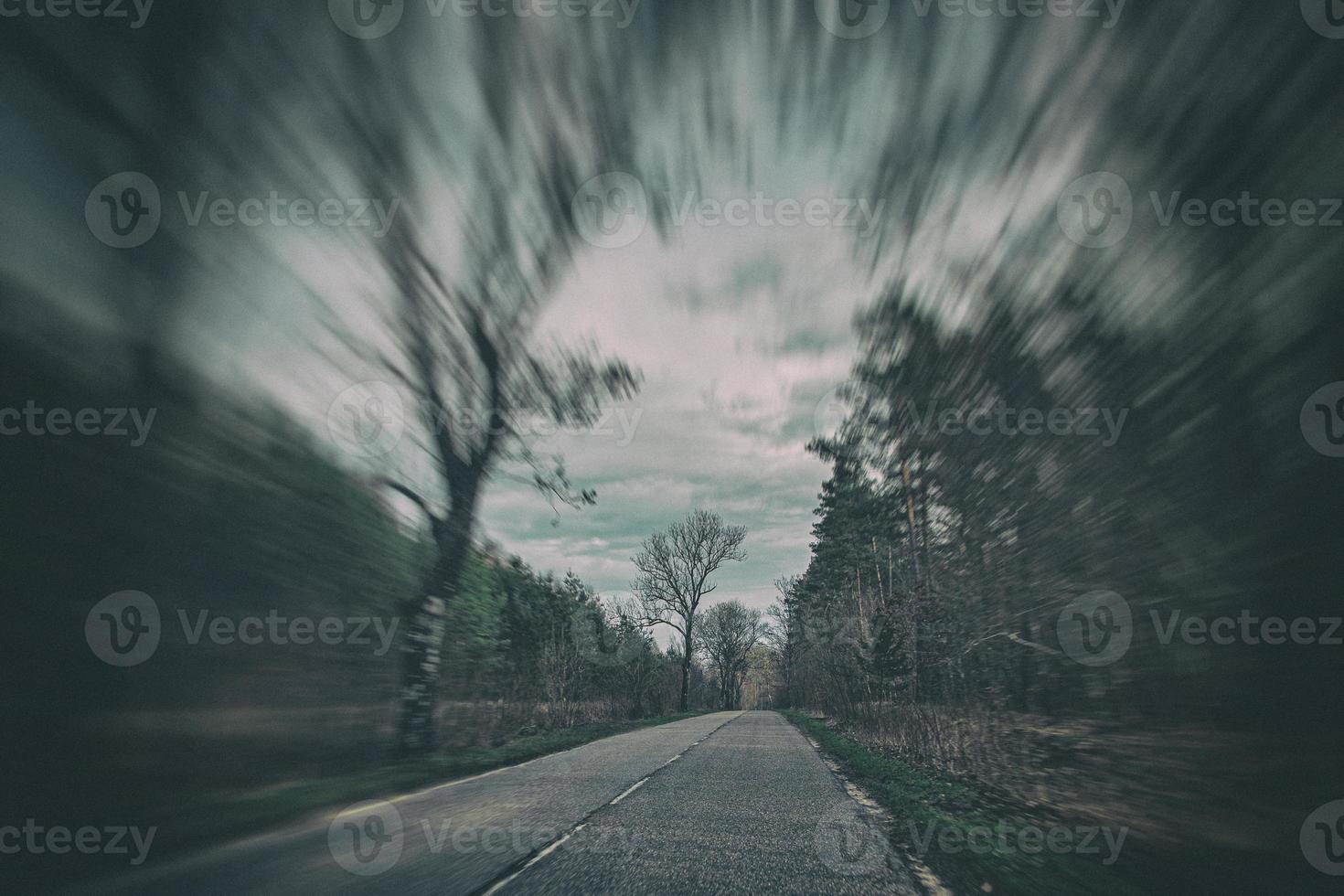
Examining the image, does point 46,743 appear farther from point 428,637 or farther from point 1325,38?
point 1325,38

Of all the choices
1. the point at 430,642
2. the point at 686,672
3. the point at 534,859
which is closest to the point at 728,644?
the point at 686,672

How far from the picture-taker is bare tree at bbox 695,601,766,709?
5962cm

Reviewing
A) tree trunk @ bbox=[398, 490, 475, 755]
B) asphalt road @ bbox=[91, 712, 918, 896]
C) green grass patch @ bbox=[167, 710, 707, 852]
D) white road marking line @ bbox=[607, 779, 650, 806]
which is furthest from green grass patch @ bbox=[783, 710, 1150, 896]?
tree trunk @ bbox=[398, 490, 475, 755]

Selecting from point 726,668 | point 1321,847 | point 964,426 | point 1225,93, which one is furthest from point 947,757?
point 726,668

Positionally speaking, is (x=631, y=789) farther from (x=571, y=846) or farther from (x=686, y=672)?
(x=686, y=672)

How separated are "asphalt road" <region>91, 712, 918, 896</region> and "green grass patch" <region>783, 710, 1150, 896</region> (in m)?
0.44

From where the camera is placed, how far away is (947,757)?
9320mm

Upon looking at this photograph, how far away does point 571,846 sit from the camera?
4770mm

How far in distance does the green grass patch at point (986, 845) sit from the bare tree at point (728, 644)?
51.8m

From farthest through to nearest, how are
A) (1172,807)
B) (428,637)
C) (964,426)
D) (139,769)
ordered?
(428,637)
(964,426)
(139,769)
(1172,807)

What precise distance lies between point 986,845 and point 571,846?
11.5 feet

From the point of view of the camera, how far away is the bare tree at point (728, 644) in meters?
59.6

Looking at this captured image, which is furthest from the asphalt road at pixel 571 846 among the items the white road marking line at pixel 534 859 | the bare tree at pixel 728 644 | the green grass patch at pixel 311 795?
the bare tree at pixel 728 644

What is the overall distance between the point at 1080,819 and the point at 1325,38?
5.39 meters
